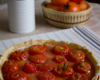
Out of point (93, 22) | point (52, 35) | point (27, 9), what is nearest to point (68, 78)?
point (52, 35)

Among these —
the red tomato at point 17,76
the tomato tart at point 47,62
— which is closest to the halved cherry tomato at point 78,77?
the tomato tart at point 47,62

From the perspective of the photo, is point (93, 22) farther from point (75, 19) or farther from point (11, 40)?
point (11, 40)

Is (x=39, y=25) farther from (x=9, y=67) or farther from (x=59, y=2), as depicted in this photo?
(x=9, y=67)

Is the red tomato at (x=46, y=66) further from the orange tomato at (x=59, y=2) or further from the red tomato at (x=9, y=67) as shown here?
the orange tomato at (x=59, y=2)

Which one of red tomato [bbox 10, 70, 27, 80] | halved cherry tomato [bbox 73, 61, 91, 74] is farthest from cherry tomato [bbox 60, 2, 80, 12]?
red tomato [bbox 10, 70, 27, 80]

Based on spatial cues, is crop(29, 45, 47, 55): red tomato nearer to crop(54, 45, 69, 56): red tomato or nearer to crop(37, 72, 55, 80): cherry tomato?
crop(54, 45, 69, 56): red tomato

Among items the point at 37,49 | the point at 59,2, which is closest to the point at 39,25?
the point at 59,2
